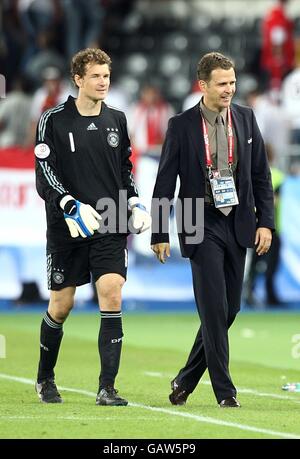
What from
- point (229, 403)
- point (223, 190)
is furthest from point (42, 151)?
point (229, 403)

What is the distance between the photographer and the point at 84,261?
10219 mm

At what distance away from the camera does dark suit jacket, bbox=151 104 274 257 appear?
1002 centimetres

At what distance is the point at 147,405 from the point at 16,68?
1659 cm

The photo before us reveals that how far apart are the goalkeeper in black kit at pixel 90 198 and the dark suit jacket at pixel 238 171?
1.06ft

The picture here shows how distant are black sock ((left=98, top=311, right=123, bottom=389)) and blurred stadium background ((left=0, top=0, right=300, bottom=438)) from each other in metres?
1.42

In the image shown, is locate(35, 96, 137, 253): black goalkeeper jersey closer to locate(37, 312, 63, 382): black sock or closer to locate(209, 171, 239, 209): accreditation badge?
locate(37, 312, 63, 382): black sock

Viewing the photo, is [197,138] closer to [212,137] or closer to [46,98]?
[212,137]

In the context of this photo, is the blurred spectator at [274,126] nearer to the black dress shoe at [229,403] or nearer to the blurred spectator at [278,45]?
the blurred spectator at [278,45]

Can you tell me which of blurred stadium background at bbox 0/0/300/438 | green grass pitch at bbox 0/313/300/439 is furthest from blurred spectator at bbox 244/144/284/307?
green grass pitch at bbox 0/313/300/439

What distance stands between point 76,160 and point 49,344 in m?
1.40

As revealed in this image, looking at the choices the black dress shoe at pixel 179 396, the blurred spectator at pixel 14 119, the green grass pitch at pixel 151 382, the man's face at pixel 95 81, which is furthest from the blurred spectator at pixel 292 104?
the black dress shoe at pixel 179 396

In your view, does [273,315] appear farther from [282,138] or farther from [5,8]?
[5,8]

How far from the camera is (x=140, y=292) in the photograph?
20.1m

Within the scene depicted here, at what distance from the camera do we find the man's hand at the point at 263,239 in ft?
33.0
